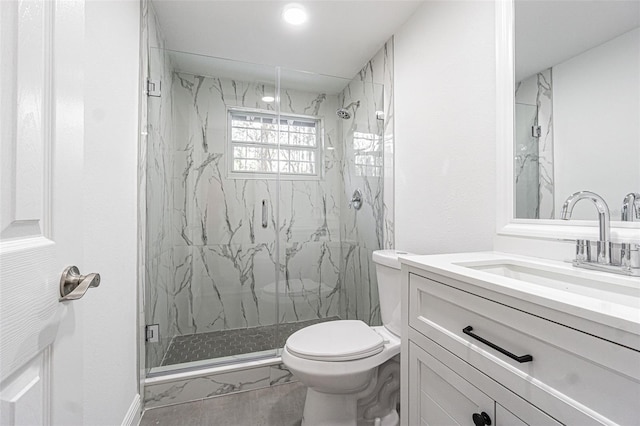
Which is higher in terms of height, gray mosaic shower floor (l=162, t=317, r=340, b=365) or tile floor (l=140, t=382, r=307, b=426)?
gray mosaic shower floor (l=162, t=317, r=340, b=365)

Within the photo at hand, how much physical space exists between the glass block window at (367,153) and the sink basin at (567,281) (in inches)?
50.7

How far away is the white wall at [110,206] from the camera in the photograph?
3.27ft

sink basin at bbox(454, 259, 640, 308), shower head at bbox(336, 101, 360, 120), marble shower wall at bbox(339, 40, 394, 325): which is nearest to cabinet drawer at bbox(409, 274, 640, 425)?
sink basin at bbox(454, 259, 640, 308)

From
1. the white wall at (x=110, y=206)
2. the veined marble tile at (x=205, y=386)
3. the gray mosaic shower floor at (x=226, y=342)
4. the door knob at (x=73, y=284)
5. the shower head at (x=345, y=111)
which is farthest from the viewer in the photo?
the shower head at (x=345, y=111)

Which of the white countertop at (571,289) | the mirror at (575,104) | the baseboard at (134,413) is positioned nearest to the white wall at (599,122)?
the mirror at (575,104)

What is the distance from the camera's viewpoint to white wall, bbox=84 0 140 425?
1.00m

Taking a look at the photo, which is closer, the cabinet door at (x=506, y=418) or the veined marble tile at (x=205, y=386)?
the cabinet door at (x=506, y=418)

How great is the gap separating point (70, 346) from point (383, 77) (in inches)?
90.7

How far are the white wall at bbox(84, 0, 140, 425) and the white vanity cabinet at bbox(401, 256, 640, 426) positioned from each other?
3.42ft

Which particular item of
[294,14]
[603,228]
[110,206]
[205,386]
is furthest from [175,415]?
[294,14]

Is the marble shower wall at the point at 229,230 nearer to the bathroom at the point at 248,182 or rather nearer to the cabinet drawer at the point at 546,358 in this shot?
the bathroom at the point at 248,182

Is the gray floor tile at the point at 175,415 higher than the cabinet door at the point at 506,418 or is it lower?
lower

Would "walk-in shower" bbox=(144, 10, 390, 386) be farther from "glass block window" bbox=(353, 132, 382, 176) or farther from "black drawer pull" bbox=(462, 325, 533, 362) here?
"black drawer pull" bbox=(462, 325, 533, 362)

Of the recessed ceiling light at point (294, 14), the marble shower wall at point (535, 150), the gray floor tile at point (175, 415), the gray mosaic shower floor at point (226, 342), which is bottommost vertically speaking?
the gray floor tile at point (175, 415)
